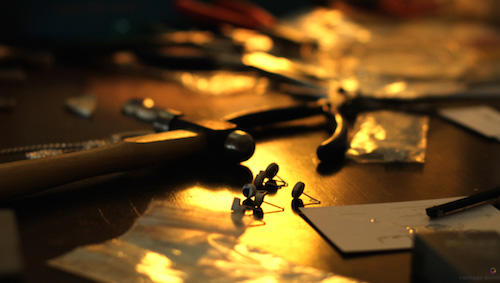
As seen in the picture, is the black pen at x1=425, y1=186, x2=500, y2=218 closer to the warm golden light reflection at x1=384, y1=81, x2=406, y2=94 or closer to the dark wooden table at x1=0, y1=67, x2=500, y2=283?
the dark wooden table at x1=0, y1=67, x2=500, y2=283

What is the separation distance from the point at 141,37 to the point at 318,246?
1013 mm

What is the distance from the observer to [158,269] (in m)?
0.47

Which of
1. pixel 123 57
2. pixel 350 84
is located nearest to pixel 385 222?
pixel 350 84

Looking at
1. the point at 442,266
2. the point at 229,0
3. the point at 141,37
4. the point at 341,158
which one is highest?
the point at 229,0

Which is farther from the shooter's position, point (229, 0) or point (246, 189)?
point (229, 0)

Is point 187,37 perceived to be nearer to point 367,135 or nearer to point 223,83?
point 223,83

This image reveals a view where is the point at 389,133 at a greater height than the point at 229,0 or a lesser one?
lesser

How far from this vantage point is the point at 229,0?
158 centimetres

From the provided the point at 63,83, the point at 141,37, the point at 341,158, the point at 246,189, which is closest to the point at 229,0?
the point at 141,37

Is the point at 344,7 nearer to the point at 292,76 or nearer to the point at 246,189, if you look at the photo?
the point at 292,76

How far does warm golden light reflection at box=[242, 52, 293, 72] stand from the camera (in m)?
1.18

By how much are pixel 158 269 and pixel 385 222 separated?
238mm

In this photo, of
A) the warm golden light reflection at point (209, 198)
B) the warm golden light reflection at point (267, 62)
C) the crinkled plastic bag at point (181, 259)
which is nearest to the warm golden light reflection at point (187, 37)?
the warm golden light reflection at point (267, 62)

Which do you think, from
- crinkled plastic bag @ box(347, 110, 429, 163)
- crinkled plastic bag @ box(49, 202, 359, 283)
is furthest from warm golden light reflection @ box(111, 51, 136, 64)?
crinkled plastic bag @ box(49, 202, 359, 283)
